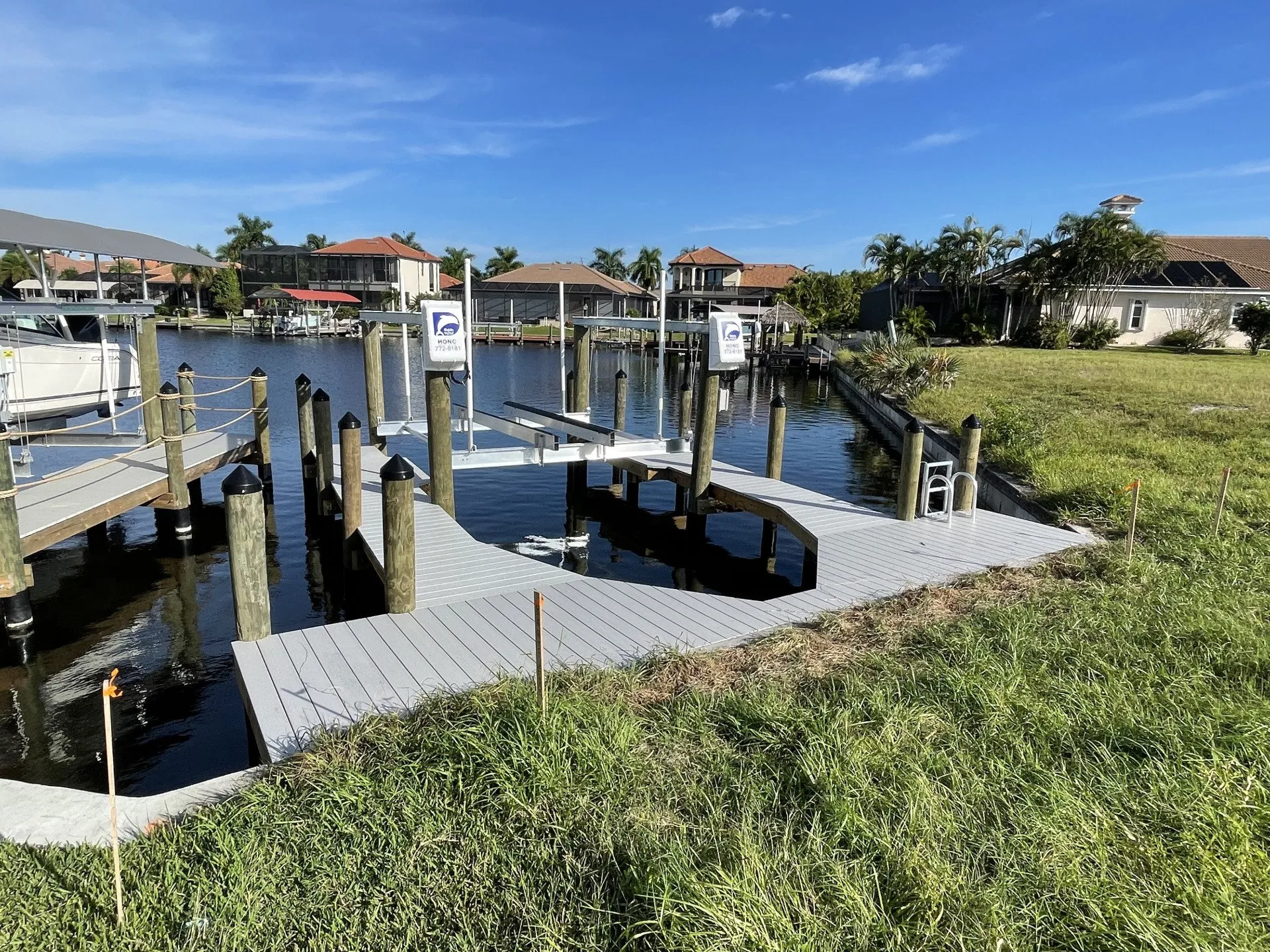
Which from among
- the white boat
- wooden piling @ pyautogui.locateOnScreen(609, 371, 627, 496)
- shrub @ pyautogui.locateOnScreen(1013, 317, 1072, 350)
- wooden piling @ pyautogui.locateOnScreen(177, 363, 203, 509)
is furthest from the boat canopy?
shrub @ pyautogui.locateOnScreen(1013, 317, 1072, 350)

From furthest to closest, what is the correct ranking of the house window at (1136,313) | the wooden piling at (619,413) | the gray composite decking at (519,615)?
the house window at (1136,313)
the wooden piling at (619,413)
the gray composite decking at (519,615)

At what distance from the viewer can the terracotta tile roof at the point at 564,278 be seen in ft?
213

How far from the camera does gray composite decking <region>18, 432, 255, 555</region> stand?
28.5 feet

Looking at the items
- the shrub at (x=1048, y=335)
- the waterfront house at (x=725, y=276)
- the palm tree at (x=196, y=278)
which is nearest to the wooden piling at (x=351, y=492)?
the shrub at (x=1048, y=335)

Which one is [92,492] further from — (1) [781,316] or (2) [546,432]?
(1) [781,316]

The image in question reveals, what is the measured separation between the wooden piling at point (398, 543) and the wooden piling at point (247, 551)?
3.39ft

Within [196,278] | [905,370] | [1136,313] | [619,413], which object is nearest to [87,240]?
[619,413]

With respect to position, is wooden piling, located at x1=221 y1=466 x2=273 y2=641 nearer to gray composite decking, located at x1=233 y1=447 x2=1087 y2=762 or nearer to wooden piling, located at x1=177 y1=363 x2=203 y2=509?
gray composite decking, located at x1=233 y1=447 x2=1087 y2=762

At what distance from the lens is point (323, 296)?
6756 cm

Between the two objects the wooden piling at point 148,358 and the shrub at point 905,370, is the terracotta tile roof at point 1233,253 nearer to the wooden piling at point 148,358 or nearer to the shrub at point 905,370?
the shrub at point 905,370

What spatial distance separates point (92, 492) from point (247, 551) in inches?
216

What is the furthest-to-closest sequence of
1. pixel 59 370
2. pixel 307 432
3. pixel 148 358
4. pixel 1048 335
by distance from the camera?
pixel 1048 335 → pixel 307 432 → pixel 59 370 → pixel 148 358

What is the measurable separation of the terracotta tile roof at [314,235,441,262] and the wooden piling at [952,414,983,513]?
69394 millimetres

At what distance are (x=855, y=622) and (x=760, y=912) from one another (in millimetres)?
3709
